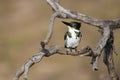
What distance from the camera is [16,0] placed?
154 inches

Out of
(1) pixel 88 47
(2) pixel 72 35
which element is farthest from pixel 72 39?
(1) pixel 88 47

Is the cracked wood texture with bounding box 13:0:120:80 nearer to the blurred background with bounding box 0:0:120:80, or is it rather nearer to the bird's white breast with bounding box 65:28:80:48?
the bird's white breast with bounding box 65:28:80:48

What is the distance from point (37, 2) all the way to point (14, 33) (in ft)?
1.44

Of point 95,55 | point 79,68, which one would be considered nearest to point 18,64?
point 79,68

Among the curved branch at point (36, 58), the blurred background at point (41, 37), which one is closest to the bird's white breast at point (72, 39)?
the curved branch at point (36, 58)

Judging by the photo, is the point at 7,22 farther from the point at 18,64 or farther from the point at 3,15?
the point at 18,64

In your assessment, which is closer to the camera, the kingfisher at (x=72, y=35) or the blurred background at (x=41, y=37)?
the kingfisher at (x=72, y=35)

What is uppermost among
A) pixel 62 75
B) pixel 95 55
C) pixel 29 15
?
pixel 29 15

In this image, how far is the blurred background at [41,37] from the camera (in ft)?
10.2

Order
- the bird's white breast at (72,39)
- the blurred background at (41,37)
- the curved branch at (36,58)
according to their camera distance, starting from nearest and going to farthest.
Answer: the curved branch at (36,58) < the bird's white breast at (72,39) < the blurred background at (41,37)

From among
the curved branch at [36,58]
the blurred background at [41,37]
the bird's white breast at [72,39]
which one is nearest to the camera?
the curved branch at [36,58]

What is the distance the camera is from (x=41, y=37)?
3461mm

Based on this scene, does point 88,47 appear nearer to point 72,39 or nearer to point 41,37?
point 72,39

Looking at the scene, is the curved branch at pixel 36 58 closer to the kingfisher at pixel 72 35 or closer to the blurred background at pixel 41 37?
the kingfisher at pixel 72 35
